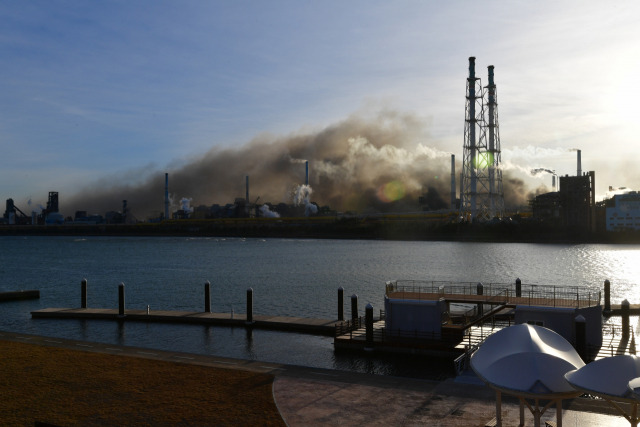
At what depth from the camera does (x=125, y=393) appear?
65.3 ft

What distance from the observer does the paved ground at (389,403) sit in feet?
56.3

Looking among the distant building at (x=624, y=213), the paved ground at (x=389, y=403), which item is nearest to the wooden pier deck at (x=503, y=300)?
the paved ground at (x=389, y=403)

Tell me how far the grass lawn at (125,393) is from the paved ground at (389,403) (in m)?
0.93

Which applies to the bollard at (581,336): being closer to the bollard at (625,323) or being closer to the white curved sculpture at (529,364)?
the bollard at (625,323)

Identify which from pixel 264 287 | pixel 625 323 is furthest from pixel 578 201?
pixel 625 323

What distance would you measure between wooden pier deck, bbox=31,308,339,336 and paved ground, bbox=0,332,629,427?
12601mm

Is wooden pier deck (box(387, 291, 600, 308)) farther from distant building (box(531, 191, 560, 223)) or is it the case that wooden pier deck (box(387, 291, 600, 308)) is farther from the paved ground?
distant building (box(531, 191, 560, 223))

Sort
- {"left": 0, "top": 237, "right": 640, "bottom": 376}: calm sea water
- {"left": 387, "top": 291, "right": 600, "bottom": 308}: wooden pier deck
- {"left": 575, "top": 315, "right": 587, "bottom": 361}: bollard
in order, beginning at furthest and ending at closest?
{"left": 0, "top": 237, "right": 640, "bottom": 376}: calm sea water → {"left": 387, "top": 291, "right": 600, "bottom": 308}: wooden pier deck → {"left": 575, "top": 315, "right": 587, "bottom": 361}: bollard

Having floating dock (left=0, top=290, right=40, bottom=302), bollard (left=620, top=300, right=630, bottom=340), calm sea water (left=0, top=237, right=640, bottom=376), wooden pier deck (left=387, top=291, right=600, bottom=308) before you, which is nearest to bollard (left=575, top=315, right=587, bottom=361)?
wooden pier deck (left=387, top=291, right=600, bottom=308)

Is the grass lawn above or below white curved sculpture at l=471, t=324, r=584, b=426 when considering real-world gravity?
below

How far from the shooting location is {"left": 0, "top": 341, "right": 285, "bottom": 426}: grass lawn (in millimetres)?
17359

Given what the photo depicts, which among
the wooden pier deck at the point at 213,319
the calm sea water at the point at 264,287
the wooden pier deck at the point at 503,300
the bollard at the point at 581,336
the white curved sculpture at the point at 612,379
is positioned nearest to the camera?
the white curved sculpture at the point at 612,379

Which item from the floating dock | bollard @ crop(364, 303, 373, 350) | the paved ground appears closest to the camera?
the paved ground

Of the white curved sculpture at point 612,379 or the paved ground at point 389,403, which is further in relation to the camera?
the paved ground at point 389,403
